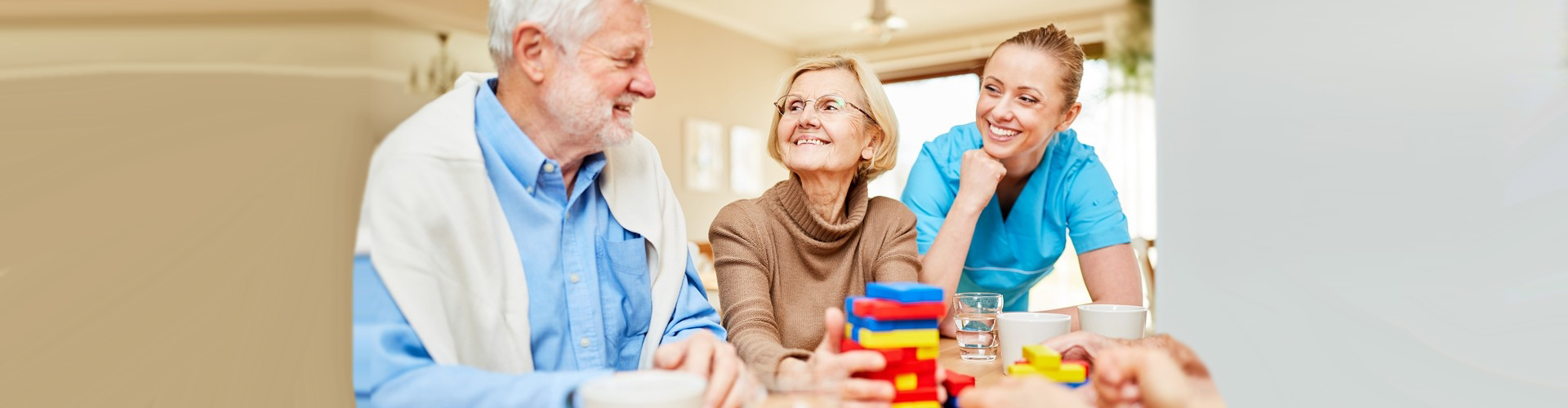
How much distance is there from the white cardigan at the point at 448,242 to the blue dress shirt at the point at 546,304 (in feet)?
0.07

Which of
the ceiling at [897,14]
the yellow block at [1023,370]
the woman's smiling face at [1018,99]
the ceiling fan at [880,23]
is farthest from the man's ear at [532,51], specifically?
the ceiling fan at [880,23]

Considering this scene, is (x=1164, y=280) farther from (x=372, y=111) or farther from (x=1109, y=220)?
(x=372, y=111)

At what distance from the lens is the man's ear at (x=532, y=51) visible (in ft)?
2.51

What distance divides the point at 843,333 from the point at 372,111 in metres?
0.49

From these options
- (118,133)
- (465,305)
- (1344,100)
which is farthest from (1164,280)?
(118,133)

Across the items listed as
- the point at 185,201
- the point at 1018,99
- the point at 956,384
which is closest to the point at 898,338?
the point at 956,384

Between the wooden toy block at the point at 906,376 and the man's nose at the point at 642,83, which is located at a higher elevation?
the man's nose at the point at 642,83

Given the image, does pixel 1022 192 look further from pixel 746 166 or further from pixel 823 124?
pixel 746 166

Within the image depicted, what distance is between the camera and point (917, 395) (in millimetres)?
655

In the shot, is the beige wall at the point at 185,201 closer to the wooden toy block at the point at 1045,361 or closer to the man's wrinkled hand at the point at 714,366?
the man's wrinkled hand at the point at 714,366

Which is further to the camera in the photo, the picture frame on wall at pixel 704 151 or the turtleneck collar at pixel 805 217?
the picture frame on wall at pixel 704 151

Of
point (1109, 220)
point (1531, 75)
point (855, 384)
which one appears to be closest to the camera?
point (855, 384)

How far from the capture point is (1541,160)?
90 centimetres

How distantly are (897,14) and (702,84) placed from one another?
6.03ft
